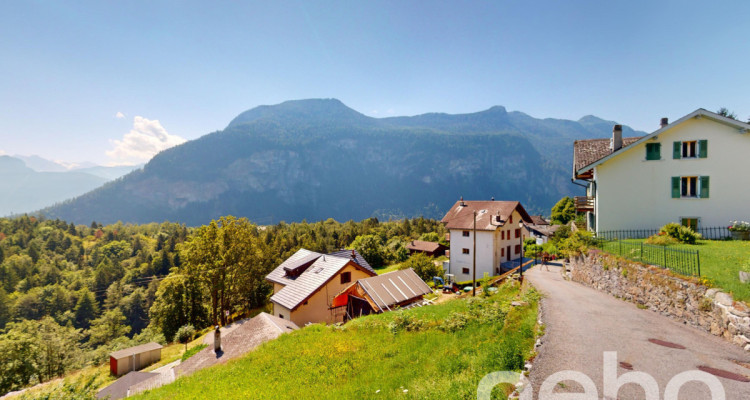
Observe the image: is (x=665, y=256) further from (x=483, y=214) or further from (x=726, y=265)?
(x=483, y=214)

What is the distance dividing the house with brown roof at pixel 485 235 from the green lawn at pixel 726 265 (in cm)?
2346

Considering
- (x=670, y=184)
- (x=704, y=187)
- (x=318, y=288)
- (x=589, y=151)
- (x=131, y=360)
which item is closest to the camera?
(x=704, y=187)

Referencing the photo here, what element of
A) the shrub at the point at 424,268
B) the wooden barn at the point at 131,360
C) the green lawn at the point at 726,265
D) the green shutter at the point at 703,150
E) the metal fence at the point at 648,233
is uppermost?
the green shutter at the point at 703,150

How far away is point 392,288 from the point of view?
25.2 metres

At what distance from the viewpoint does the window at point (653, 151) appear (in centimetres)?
2222

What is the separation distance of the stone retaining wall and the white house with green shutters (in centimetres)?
876

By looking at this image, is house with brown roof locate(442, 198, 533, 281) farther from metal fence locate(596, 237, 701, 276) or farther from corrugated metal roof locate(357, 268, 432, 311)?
metal fence locate(596, 237, 701, 276)

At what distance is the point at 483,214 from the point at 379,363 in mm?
36014

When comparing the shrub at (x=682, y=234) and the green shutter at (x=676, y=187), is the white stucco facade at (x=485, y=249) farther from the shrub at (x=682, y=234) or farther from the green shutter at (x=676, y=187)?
the shrub at (x=682, y=234)

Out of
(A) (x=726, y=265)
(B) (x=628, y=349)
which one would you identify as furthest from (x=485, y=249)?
(B) (x=628, y=349)

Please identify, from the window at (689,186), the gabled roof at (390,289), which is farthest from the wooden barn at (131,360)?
the window at (689,186)

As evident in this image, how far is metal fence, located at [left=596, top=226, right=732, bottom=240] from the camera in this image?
20.3m

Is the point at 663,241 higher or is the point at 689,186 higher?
the point at 689,186

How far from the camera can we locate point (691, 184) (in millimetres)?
21641
